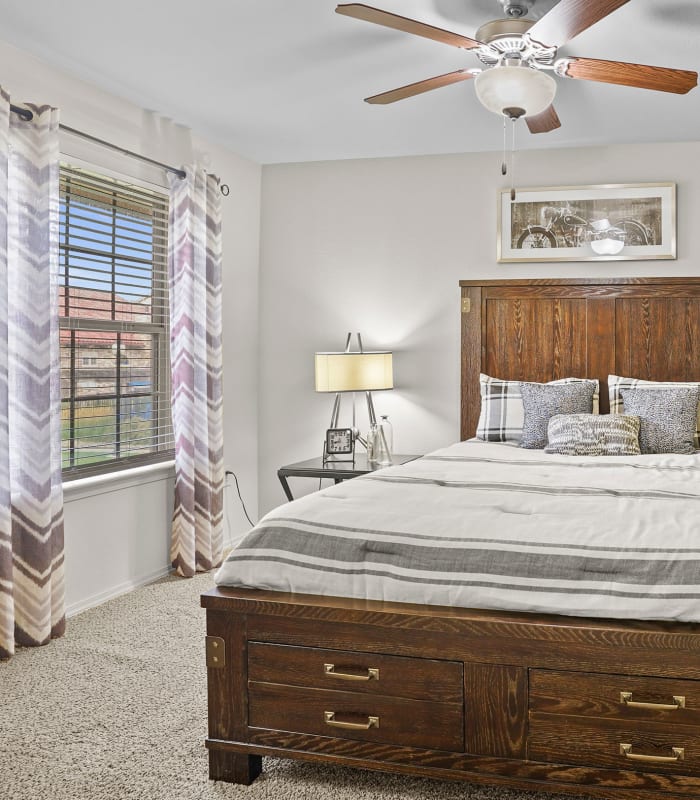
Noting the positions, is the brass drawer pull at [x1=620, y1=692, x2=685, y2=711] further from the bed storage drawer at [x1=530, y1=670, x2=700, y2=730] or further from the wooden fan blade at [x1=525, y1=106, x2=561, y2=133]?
the wooden fan blade at [x1=525, y1=106, x2=561, y2=133]

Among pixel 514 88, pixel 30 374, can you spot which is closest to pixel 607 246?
pixel 514 88

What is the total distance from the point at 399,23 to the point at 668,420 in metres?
2.35

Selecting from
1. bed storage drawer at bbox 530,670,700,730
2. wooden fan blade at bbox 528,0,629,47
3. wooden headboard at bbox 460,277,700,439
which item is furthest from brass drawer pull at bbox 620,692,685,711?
wooden headboard at bbox 460,277,700,439

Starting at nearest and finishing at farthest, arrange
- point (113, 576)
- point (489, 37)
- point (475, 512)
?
1. point (475, 512)
2. point (489, 37)
3. point (113, 576)

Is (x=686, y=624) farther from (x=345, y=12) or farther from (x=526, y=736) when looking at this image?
(x=345, y=12)

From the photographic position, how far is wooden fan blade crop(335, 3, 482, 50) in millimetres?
2396

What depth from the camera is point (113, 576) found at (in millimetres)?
3912

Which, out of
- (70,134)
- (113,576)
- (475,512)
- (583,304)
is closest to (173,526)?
(113,576)

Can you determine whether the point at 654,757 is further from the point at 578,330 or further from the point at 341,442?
the point at 578,330

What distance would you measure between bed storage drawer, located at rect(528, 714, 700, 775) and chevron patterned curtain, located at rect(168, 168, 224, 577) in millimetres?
2621

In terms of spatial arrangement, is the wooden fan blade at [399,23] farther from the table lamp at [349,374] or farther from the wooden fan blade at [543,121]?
the table lamp at [349,374]

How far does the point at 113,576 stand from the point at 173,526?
46 cm

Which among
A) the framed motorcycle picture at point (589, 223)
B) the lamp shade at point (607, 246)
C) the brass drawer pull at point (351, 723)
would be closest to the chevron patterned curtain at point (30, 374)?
the brass drawer pull at point (351, 723)

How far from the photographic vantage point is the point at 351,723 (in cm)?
210
